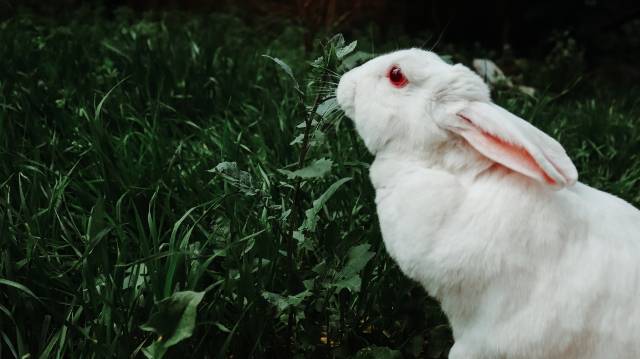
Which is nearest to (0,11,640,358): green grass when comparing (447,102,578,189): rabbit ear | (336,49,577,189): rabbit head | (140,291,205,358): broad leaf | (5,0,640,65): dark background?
(140,291,205,358): broad leaf

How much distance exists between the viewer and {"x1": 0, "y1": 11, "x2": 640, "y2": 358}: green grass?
1916 millimetres

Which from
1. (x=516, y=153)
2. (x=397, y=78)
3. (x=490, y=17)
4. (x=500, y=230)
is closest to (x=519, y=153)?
(x=516, y=153)

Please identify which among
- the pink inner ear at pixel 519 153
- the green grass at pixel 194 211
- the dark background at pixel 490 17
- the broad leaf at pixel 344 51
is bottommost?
the dark background at pixel 490 17

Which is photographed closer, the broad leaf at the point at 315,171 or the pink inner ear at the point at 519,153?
the pink inner ear at the point at 519,153

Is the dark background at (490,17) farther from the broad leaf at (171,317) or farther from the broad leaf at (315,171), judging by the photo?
the broad leaf at (171,317)

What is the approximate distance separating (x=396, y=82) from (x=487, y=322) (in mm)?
639

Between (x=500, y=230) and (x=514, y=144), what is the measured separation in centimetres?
20

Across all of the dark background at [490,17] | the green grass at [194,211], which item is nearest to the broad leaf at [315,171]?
the green grass at [194,211]

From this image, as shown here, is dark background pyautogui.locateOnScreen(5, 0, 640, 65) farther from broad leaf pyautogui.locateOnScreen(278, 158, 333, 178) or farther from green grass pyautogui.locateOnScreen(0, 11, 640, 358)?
broad leaf pyautogui.locateOnScreen(278, 158, 333, 178)

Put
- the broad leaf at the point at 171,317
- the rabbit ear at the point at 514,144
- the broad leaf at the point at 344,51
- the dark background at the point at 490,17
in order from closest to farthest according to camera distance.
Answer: the rabbit ear at the point at 514,144 → the broad leaf at the point at 171,317 → the broad leaf at the point at 344,51 → the dark background at the point at 490,17

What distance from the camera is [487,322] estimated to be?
5.47 feet

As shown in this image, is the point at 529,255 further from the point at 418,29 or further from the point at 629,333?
the point at 418,29

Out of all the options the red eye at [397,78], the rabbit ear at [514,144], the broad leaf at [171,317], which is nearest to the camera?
the rabbit ear at [514,144]

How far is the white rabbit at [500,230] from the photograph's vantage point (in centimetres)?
160
